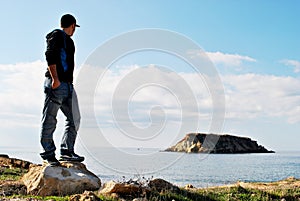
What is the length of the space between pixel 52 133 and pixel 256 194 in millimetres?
5573

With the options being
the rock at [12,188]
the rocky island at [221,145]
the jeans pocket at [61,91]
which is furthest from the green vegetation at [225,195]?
the rocky island at [221,145]

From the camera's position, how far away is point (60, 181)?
32.9 feet

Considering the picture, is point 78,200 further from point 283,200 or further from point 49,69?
point 283,200

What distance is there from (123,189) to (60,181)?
5.14ft

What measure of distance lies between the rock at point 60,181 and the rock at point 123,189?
2.68ft

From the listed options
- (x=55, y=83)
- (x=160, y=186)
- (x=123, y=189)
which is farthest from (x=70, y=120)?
(x=160, y=186)

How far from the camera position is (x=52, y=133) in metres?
9.72

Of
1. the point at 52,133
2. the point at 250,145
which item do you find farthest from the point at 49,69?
the point at 250,145

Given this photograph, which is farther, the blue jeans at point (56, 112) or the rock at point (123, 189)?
the blue jeans at point (56, 112)

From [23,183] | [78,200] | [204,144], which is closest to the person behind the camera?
[78,200]

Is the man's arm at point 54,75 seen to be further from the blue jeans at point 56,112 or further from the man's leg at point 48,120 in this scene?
the man's leg at point 48,120

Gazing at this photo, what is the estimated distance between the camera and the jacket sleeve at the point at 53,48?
9227 millimetres

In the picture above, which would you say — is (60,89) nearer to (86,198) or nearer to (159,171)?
(86,198)

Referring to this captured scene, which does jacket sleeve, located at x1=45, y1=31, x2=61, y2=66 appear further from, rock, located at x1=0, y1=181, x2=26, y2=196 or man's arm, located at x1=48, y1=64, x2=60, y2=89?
rock, located at x1=0, y1=181, x2=26, y2=196
